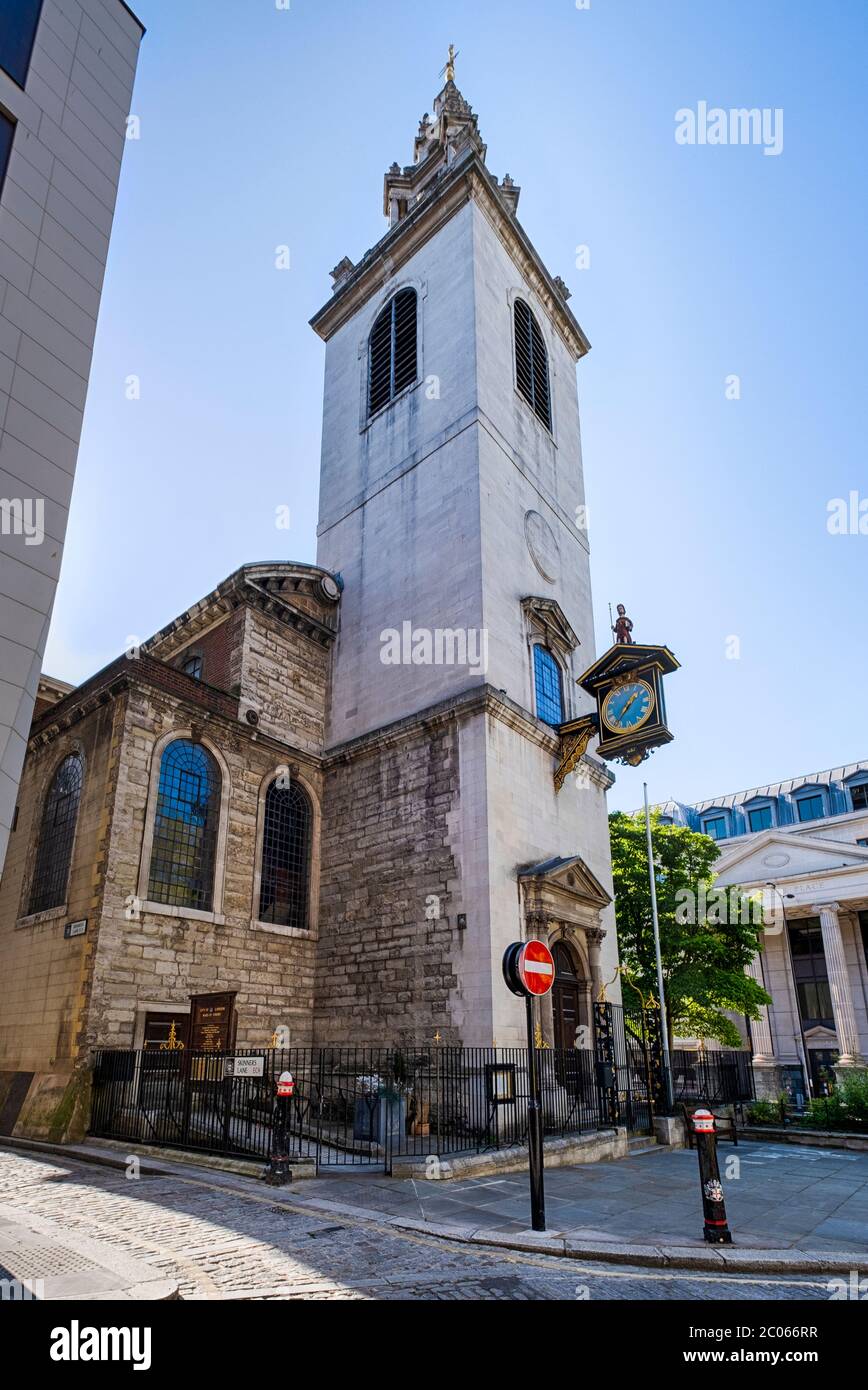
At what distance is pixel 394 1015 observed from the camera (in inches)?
685

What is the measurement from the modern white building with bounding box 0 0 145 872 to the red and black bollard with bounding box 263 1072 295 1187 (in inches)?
180

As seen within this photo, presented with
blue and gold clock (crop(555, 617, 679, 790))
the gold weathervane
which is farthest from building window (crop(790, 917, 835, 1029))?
the gold weathervane

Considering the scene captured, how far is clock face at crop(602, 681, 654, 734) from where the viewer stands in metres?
19.0

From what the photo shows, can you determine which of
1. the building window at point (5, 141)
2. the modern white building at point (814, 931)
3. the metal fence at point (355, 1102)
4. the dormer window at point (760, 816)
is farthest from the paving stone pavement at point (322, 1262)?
the dormer window at point (760, 816)

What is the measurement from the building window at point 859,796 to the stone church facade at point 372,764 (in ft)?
111

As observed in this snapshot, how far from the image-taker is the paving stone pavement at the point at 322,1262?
556 centimetres

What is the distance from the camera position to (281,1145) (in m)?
9.93

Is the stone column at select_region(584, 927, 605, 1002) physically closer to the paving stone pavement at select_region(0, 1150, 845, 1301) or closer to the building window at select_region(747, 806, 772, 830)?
the paving stone pavement at select_region(0, 1150, 845, 1301)

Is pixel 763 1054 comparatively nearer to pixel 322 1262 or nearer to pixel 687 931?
pixel 687 931

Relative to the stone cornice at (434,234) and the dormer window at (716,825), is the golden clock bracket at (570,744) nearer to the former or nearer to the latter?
the stone cornice at (434,234)

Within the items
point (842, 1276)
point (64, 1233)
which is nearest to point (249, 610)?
point (64, 1233)

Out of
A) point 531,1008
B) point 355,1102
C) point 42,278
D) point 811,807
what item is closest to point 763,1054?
point 811,807

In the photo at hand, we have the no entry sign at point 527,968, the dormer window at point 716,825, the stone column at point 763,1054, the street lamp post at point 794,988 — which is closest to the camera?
the no entry sign at point 527,968

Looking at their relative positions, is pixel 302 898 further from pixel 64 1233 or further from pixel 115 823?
pixel 64 1233
